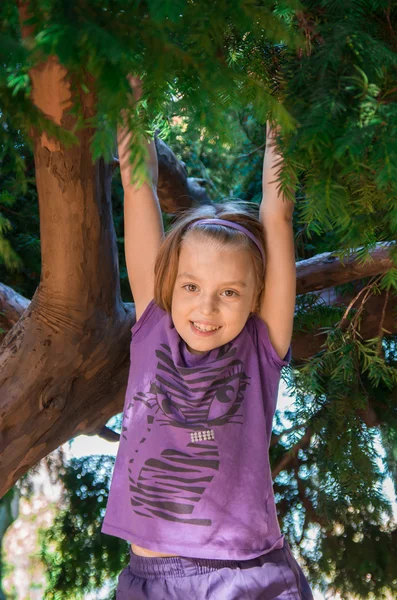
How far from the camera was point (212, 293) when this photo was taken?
1389 millimetres

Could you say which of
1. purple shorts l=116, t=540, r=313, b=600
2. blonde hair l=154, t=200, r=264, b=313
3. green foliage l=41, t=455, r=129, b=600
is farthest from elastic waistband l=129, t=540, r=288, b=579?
green foliage l=41, t=455, r=129, b=600

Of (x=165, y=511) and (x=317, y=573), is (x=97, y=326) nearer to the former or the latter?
(x=165, y=511)

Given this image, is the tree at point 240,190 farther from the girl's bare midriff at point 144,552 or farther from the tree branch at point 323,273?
the girl's bare midriff at point 144,552

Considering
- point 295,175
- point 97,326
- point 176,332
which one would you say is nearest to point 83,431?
point 97,326

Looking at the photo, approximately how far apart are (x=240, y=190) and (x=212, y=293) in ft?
4.86

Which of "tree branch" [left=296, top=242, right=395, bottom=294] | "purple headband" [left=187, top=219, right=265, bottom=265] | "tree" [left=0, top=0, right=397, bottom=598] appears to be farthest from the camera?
"tree branch" [left=296, top=242, right=395, bottom=294]

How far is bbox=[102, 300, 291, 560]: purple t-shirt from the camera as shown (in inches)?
53.4

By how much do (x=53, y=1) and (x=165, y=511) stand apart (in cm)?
98

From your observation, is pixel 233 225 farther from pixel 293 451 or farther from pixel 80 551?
pixel 80 551

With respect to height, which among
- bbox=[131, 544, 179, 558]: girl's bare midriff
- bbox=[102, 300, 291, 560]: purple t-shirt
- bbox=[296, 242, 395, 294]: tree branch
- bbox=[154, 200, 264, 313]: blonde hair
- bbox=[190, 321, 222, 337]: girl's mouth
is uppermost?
bbox=[296, 242, 395, 294]: tree branch

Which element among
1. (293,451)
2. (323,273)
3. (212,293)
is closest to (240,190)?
(323,273)

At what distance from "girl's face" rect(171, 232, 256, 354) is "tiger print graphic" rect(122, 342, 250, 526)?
6cm

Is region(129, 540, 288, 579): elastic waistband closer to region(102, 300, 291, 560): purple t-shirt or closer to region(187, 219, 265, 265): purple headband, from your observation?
region(102, 300, 291, 560): purple t-shirt

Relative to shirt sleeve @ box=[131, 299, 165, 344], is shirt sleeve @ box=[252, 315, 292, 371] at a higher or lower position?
lower
